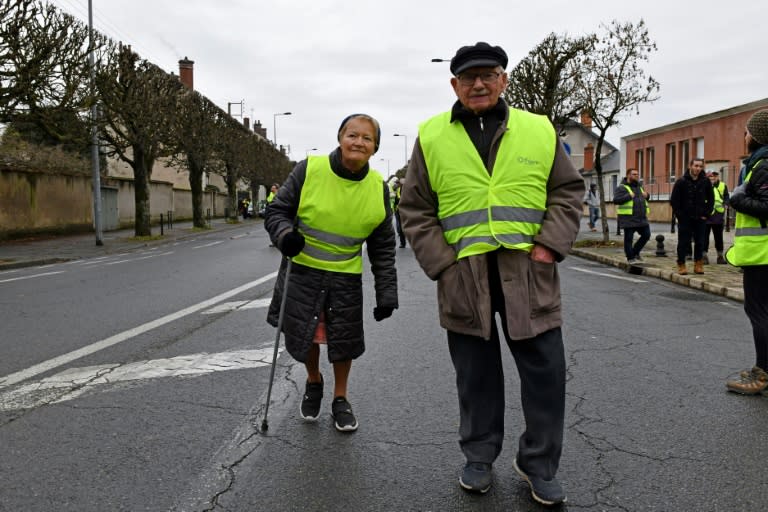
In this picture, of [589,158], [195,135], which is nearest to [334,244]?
[195,135]

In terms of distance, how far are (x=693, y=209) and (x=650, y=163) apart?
28978mm

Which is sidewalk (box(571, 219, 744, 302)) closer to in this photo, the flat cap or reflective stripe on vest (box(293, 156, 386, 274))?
reflective stripe on vest (box(293, 156, 386, 274))

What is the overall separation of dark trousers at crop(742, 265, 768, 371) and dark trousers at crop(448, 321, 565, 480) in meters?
2.30

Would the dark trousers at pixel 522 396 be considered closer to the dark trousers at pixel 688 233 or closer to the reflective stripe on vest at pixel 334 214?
the reflective stripe on vest at pixel 334 214

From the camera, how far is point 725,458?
3.44 m

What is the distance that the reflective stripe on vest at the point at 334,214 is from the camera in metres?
3.79

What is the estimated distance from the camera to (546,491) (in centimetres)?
291

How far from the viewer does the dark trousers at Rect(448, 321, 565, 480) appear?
2.95 m

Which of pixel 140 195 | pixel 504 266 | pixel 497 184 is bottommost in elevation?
pixel 504 266

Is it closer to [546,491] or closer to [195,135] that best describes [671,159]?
[195,135]

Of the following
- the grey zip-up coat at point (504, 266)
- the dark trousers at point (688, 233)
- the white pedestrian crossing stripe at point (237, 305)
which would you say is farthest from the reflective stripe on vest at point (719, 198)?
the grey zip-up coat at point (504, 266)

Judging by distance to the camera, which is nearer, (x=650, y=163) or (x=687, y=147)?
(x=687, y=147)

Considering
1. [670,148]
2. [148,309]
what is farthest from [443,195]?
[670,148]

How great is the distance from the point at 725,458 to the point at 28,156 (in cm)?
3118
